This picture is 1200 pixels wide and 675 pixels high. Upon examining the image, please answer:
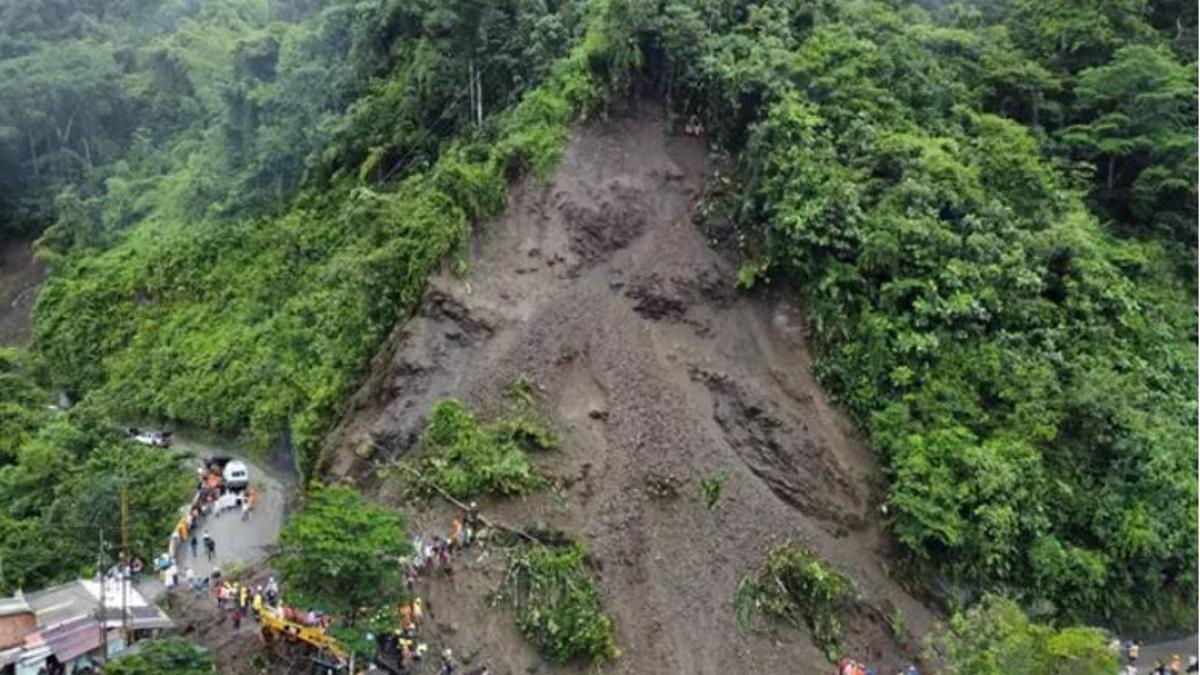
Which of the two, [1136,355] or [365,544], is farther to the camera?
[1136,355]

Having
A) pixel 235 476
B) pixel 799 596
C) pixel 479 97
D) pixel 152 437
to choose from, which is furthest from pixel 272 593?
pixel 479 97

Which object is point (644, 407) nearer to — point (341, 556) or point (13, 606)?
point (341, 556)

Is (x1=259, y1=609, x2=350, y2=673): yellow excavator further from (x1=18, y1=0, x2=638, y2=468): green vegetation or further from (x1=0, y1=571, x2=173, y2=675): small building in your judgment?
(x1=18, y1=0, x2=638, y2=468): green vegetation

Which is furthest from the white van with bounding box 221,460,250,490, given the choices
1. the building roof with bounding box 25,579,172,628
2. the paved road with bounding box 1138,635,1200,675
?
the paved road with bounding box 1138,635,1200,675

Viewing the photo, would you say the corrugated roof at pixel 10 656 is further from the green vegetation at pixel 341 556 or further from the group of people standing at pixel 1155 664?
the group of people standing at pixel 1155 664

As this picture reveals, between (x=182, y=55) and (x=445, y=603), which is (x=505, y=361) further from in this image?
(x=182, y=55)

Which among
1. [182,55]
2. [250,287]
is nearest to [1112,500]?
[250,287]

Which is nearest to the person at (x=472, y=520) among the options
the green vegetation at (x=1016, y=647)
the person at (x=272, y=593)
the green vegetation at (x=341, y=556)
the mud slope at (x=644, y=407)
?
the mud slope at (x=644, y=407)
